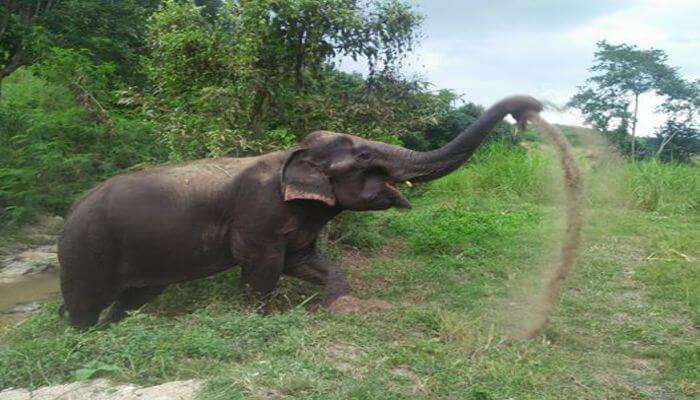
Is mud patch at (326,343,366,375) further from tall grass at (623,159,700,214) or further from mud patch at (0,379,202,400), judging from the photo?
tall grass at (623,159,700,214)

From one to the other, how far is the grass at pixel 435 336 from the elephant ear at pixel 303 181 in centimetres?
94

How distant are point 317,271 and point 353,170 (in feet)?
3.08

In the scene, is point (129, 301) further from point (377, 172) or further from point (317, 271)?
point (377, 172)

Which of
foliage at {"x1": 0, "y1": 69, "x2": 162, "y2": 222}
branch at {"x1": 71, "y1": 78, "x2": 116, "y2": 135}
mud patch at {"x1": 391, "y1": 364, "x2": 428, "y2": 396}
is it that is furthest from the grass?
branch at {"x1": 71, "y1": 78, "x2": 116, "y2": 135}

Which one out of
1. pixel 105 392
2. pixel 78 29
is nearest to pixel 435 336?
pixel 105 392

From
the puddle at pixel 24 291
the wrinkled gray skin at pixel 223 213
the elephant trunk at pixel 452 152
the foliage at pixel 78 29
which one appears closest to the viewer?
the elephant trunk at pixel 452 152

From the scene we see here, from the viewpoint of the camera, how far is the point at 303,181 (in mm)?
5891

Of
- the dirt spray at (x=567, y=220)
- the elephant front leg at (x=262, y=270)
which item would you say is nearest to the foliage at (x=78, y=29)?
the elephant front leg at (x=262, y=270)

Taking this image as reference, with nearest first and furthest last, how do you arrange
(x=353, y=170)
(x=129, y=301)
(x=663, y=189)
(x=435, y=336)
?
(x=435, y=336)
(x=353, y=170)
(x=129, y=301)
(x=663, y=189)

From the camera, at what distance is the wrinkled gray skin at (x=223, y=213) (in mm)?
5918

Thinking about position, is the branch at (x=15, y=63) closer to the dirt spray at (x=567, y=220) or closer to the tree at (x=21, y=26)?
the tree at (x=21, y=26)

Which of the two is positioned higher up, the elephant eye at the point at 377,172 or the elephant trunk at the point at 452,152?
the elephant trunk at the point at 452,152

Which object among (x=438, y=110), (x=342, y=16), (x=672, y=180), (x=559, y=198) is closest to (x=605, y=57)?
(x=672, y=180)

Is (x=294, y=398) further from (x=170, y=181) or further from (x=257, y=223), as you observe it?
(x=170, y=181)
